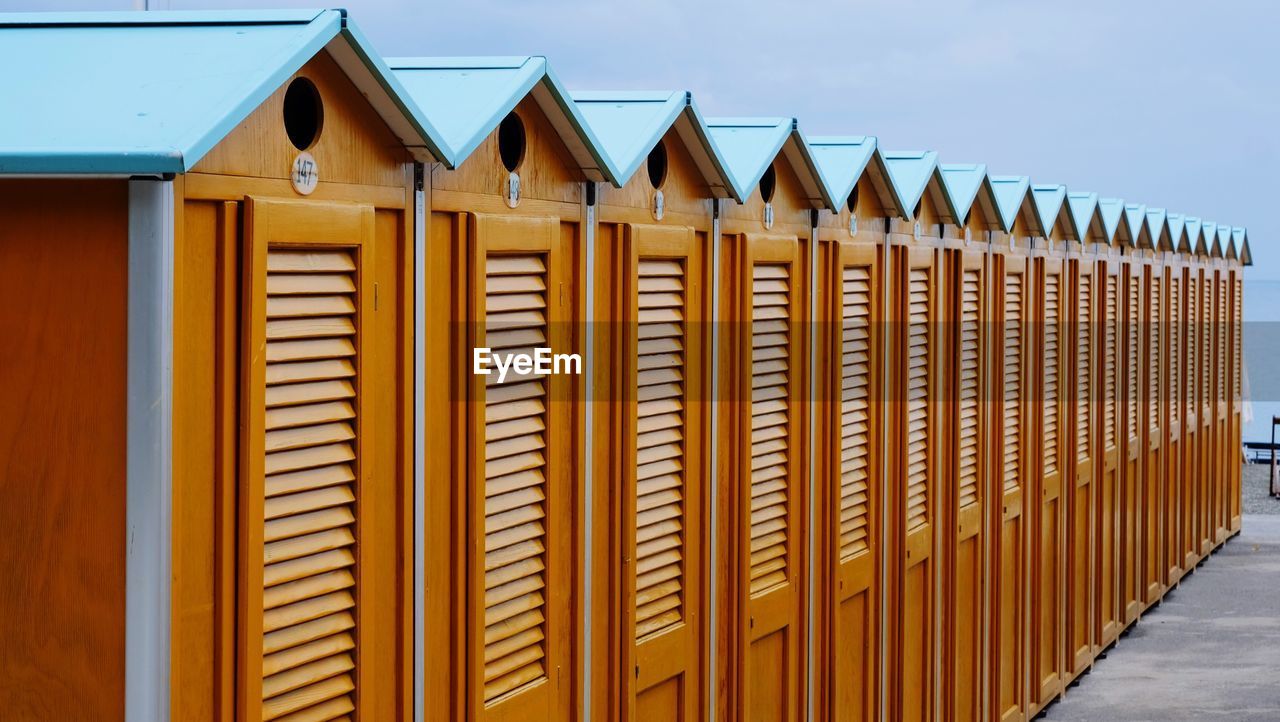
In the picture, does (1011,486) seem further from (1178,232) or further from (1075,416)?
(1178,232)

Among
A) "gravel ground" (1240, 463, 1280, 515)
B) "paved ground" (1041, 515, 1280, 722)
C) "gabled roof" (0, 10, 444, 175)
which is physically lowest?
"paved ground" (1041, 515, 1280, 722)

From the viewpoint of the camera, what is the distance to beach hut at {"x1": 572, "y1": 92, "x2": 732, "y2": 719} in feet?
17.1

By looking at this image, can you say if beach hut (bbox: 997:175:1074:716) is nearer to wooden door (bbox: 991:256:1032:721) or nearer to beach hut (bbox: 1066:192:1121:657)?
wooden door (bbox: 991:256:1032:721)

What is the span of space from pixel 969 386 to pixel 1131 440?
4.72 meters

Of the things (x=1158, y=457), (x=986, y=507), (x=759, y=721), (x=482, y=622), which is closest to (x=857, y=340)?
(x=759, y=721)

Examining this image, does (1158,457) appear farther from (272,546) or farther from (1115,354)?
(272,546)

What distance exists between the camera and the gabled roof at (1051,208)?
1016cm

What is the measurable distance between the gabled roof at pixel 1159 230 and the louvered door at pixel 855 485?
6.66 m

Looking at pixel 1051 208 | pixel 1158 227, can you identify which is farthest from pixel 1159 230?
pixel 1051 208

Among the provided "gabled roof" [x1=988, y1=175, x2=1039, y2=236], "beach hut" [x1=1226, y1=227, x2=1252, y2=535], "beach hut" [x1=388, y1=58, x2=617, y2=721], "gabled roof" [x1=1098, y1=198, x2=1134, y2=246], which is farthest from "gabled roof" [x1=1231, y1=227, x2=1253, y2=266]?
"beach hut" [x1=388, y1=58, x2=617, y2=721]

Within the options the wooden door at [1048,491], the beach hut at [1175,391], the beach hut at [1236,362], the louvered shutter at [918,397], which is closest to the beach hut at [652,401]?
the louvered shutter at [918,397]

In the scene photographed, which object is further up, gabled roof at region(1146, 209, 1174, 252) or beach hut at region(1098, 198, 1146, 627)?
gabled roof at region(1146, 209, 1174, 252)

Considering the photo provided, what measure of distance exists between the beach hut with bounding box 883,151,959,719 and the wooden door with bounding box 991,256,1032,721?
1.15m

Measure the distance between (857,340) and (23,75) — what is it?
4.55m
